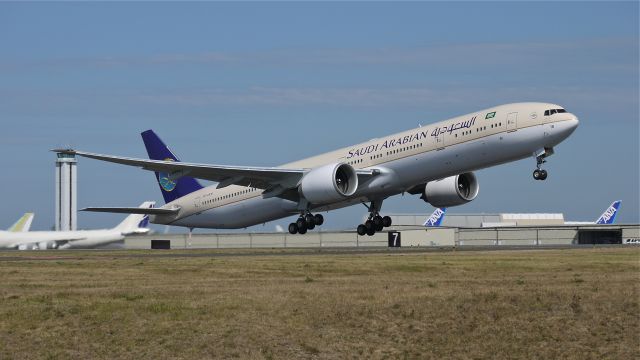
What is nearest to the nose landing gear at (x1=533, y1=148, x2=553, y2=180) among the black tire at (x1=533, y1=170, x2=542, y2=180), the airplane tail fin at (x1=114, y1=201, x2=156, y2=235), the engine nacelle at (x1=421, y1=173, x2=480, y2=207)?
the black tire at (x1=533, y1=170, x2=542, y2=180)

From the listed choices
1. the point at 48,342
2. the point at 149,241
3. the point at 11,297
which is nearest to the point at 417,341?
the point at 48,342

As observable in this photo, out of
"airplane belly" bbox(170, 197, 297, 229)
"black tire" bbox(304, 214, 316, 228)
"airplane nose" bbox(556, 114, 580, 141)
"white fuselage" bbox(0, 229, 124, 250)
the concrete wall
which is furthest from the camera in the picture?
the concrete wall

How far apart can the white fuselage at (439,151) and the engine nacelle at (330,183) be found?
2.72 feet

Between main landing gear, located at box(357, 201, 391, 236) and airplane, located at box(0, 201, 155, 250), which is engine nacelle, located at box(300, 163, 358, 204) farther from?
airplane, located at box(0, 201, 155, 250)

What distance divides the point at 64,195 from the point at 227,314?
11399 cm

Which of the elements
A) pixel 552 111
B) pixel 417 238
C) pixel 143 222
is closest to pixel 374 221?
pixel 552 111

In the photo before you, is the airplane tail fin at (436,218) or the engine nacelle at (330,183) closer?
the engine nacelle at (330,183)

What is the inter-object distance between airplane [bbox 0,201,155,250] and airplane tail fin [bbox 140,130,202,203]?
37.9 m

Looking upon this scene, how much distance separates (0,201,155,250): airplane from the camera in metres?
103

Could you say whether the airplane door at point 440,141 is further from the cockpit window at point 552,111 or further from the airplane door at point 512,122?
the cockpit window at point 552,111

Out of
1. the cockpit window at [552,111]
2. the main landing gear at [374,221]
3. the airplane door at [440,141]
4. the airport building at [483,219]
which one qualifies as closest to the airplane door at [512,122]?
the cockpit window at [552,111]

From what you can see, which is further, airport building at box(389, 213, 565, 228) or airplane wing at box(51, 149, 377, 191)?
airport building at box(389, 213, 565, 228)

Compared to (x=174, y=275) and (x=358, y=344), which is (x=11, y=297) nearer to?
(x=174, y=275)

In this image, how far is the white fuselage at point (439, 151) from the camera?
134 feet
